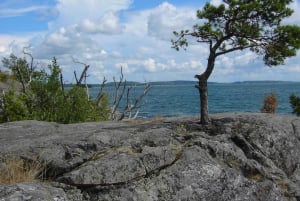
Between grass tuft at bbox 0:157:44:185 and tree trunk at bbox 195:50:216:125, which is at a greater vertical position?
tree trunk at bbox 195:50:216:125

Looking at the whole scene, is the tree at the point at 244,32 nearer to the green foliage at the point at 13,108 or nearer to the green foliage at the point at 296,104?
the green foliage at the point at 296,104

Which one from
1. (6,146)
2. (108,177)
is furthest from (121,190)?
(6,146)

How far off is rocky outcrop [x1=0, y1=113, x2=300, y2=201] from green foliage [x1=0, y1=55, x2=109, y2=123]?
6585 millimetres

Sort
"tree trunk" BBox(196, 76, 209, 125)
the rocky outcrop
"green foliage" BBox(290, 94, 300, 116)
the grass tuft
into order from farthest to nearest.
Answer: "green foliage" BBox(290, 94, 300, 116) < "tree trunk" BBox(196, 76, 209, 125) < the grass tuft < the rocky outcrop

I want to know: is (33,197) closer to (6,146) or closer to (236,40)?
(6,146)

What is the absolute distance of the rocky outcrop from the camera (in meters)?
9.02

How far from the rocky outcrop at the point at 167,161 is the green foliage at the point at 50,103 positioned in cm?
659

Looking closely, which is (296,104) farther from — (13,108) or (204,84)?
(13,108)

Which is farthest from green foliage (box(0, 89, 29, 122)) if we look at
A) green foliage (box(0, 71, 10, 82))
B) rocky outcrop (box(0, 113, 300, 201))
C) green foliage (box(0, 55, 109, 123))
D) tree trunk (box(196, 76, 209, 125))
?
green foliage (box(0, 71, 10, 82))

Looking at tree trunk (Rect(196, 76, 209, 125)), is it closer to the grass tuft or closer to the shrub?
the grass tuft

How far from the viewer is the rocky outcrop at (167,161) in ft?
29.6

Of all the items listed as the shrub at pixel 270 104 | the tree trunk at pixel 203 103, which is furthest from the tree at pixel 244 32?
the shrub at pixel 270 104

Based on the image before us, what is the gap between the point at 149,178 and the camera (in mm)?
9375

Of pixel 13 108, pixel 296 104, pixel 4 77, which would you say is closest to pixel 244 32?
pixel 296 104
